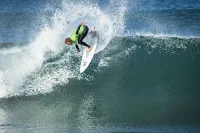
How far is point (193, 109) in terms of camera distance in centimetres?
1647

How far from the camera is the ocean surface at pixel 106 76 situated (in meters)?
15.9

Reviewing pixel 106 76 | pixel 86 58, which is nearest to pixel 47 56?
pixel 86 58

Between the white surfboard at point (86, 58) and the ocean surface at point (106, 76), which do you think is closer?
the ocean surface at point (106, 76)

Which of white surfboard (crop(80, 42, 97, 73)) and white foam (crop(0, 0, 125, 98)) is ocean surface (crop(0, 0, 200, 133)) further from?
white surfboard (crop(80, 42, 97, 73))

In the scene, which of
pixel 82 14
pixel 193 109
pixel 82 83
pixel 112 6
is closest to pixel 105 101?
pixel 82 83

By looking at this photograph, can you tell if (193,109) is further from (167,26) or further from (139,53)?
(167,26)

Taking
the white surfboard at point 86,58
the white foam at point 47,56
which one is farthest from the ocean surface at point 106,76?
the white surfboard at point 86,58

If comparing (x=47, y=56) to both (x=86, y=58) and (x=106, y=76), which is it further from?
(x=106, y=76)

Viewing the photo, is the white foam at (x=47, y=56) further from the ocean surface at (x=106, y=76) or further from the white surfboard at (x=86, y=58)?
the white surfboard at (x=86, y=58)

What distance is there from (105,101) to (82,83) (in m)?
1.74

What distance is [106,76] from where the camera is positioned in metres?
19.4

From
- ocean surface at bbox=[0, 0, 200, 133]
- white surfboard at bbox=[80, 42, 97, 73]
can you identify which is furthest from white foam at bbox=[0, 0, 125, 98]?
white surfboard at bbox=[80, 42, 97, 73]

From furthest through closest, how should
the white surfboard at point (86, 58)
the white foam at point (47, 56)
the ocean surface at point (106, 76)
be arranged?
the white surfboard at point (86, 58) < the white foam at point (47, 56) < the ocean surface at point (106, 76)

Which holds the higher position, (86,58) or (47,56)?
(86,58)
